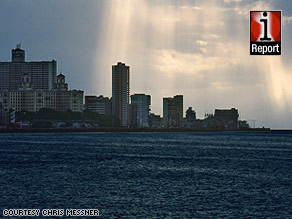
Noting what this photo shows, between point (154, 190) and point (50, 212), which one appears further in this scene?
point (154, 190)

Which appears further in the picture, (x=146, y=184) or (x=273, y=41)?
(x=146, y=184)

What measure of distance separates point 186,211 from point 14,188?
22.2m

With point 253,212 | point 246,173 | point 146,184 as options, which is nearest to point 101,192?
point 146,184

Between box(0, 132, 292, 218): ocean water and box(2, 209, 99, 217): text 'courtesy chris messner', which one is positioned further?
box(0, 132, 292, 218): ocean water

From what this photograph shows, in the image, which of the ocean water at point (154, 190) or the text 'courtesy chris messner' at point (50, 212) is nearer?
the text 'courtesy chris messner' at point (50, 212)

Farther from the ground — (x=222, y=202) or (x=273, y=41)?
(x=273, y=41)

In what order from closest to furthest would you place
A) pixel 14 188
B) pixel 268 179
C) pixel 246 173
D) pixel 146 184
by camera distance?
pixel 14 188 → pixel 146 184 → pixel 268 179 → pixel 246 173

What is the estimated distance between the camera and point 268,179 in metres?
63.7

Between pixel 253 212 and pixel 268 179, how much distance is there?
23.0m

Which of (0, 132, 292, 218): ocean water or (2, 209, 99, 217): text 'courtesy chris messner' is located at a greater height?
(0, 132, 292, 218): ocean water

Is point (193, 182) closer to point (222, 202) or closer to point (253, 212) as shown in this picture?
point (222, 202)

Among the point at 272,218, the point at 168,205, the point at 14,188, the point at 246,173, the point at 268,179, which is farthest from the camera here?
the point at 246,173

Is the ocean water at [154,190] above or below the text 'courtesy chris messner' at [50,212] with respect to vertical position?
above

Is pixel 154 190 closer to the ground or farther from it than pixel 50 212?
farther from it
